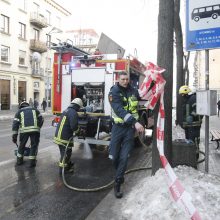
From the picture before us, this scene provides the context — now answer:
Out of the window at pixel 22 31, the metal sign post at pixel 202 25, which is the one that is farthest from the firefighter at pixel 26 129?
the window at pixel 22 31

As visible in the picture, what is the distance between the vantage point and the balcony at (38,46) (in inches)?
1589

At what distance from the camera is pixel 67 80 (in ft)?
31.4

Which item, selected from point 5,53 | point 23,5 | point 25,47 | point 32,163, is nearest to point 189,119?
point 32,163

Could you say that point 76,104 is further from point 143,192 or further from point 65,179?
point 143,192

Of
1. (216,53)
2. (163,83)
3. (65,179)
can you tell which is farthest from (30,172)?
(216,53)

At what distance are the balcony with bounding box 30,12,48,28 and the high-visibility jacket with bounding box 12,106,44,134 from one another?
34.4 m

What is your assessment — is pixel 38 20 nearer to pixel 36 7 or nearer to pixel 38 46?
pixel 36 7

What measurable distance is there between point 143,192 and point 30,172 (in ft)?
9.75

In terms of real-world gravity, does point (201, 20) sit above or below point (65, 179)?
above

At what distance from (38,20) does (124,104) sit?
3766 cm

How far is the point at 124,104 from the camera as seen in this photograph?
5.51 metres

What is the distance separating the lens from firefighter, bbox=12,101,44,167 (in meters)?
7.77

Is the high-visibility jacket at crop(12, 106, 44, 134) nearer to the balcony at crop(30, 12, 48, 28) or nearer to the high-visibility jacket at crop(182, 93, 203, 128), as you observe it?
the high-visibility jacket at crop(182, 93, 203, 128)

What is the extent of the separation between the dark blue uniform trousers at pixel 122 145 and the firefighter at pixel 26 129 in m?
2.79
